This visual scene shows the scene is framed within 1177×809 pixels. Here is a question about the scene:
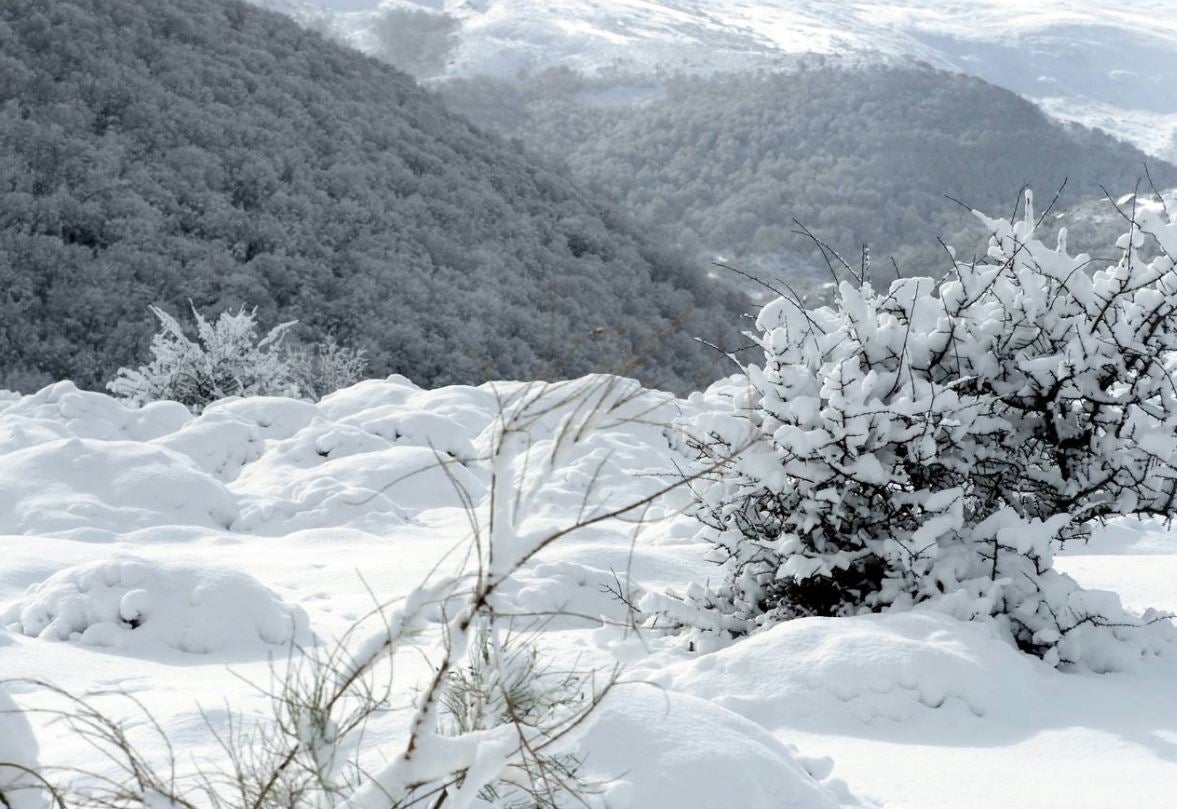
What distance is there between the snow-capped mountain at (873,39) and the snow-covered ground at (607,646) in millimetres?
79529

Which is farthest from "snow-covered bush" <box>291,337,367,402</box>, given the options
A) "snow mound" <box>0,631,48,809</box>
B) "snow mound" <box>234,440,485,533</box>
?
"snow mound" <box>0,631,48,809</box>

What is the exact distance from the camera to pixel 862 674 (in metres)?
3.48

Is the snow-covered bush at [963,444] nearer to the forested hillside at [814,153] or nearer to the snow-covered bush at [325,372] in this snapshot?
the snow-covered bush at [325,372]

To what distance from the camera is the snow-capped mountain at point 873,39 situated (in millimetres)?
92250

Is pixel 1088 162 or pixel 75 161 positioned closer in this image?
pixel 75 161

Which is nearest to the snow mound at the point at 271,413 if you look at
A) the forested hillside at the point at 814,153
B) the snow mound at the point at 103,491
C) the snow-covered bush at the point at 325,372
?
the snow mound at the point at 103,491

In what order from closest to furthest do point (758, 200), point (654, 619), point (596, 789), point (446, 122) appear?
point (596, 789)
point (654, 619)
point (446, 122)
point (758, 200)

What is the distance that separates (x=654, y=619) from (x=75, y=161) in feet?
61.4

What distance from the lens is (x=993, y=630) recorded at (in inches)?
151

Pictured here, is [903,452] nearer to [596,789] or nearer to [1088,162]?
[596,789]

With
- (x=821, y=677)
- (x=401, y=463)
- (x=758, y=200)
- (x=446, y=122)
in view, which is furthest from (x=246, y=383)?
(x=758, y=200)

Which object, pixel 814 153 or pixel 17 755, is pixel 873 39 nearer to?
pixel 814 153

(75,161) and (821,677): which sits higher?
(821,677)

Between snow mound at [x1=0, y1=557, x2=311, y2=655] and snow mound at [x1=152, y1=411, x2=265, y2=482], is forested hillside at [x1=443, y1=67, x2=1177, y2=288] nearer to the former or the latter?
snow mound at [x1=152, y1=411, x2=265, y2=482]
